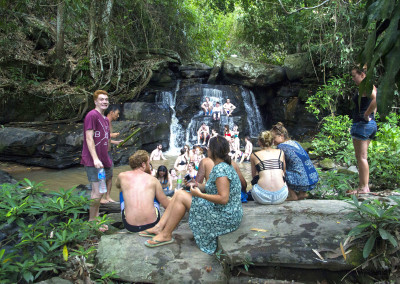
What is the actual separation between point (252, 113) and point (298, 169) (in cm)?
1148

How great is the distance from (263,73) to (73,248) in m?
13.5

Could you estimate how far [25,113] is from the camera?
11391 mm

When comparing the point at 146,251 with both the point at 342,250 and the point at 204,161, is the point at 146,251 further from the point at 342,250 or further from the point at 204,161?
the point at 342,250

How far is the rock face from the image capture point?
8.20 ft

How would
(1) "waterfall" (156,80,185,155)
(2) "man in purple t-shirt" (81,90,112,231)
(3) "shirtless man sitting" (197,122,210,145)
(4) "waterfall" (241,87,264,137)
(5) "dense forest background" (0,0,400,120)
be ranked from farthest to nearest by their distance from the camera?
(4) "waterfall" (241,87,264,137) < (1) "waterfall" (156,80,185,155) < (3) "shirtless man sitting" (197,122,210,145) < (5) "dense forest background" (0,0,400,120) < (2) "man in purple t-shirt" (81,90,112,231)

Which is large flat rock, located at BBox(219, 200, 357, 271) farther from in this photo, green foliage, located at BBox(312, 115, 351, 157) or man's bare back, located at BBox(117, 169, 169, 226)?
green foliage, located at BBox(312, 115, 351, 157)

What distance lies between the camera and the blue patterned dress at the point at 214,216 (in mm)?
2854

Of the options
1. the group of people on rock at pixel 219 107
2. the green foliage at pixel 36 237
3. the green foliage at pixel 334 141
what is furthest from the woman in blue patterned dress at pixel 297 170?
the group of people on rock at pixel 219 107

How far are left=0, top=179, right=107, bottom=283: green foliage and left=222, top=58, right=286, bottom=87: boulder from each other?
1302 centimetres

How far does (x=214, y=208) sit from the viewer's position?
2867 millimetres

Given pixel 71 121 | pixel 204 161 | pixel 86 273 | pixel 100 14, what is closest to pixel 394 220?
pixel 204 161

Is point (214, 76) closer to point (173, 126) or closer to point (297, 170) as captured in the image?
point (173, 126)

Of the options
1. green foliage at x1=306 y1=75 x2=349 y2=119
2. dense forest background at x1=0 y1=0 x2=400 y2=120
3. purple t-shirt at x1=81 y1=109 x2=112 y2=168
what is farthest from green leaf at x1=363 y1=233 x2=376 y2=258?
green foliage at x1=306 y1=75 x2=349 y2=119

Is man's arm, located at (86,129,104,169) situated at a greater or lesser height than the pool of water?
greater
